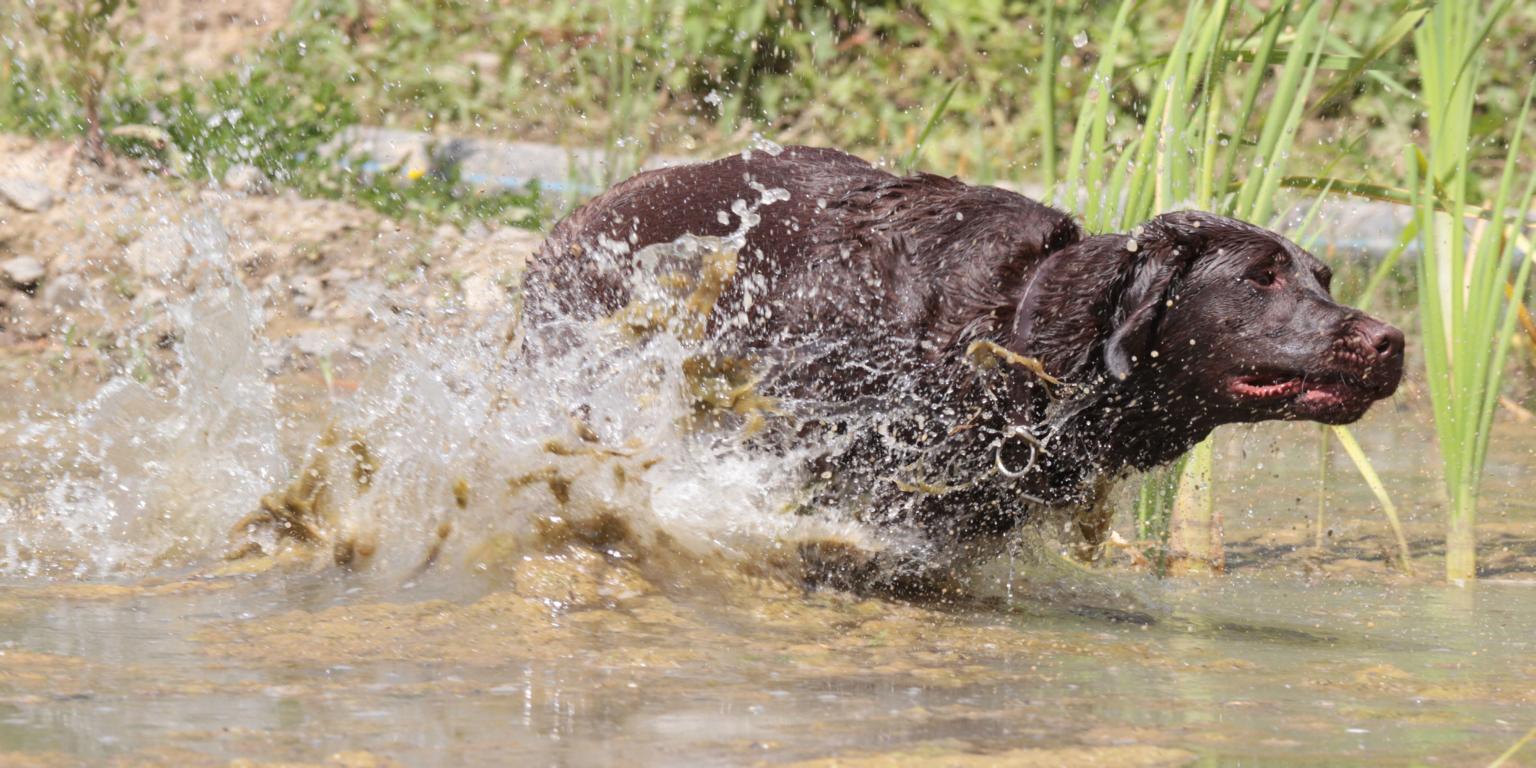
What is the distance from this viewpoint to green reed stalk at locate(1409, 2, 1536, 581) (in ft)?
13.2

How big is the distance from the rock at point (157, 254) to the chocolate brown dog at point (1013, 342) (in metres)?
3.81

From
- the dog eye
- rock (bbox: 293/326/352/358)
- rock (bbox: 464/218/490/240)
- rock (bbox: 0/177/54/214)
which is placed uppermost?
rock (bbox: 0/177/54/214)

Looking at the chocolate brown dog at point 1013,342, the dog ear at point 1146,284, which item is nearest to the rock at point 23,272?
the chocolate brown dog at point 1013,342

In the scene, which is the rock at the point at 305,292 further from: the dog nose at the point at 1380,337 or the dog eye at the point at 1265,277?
the dog nose at the point at 1380,337

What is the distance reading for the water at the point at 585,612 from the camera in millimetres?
2500

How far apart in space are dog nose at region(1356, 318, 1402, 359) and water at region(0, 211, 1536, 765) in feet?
1.87

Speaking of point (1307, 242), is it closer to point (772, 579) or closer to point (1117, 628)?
point (1117, 628)

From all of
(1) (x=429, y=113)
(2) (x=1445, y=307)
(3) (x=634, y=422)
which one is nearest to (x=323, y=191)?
(1) (x=429, y=113)

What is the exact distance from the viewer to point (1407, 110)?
9.20 metres

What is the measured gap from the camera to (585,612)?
332 centimetres

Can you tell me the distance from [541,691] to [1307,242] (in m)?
2.50

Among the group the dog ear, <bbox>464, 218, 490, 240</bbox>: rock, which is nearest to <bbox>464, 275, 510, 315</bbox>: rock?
<bbox>464, 218, 490, 240</bbox>: rock

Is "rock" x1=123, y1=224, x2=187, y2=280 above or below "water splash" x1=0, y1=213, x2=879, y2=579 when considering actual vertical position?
above

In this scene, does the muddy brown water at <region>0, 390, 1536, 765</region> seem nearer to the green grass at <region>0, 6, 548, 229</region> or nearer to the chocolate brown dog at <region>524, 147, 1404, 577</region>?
the chocolate brown dog at <region>524, 147, 1404, 577</region>
